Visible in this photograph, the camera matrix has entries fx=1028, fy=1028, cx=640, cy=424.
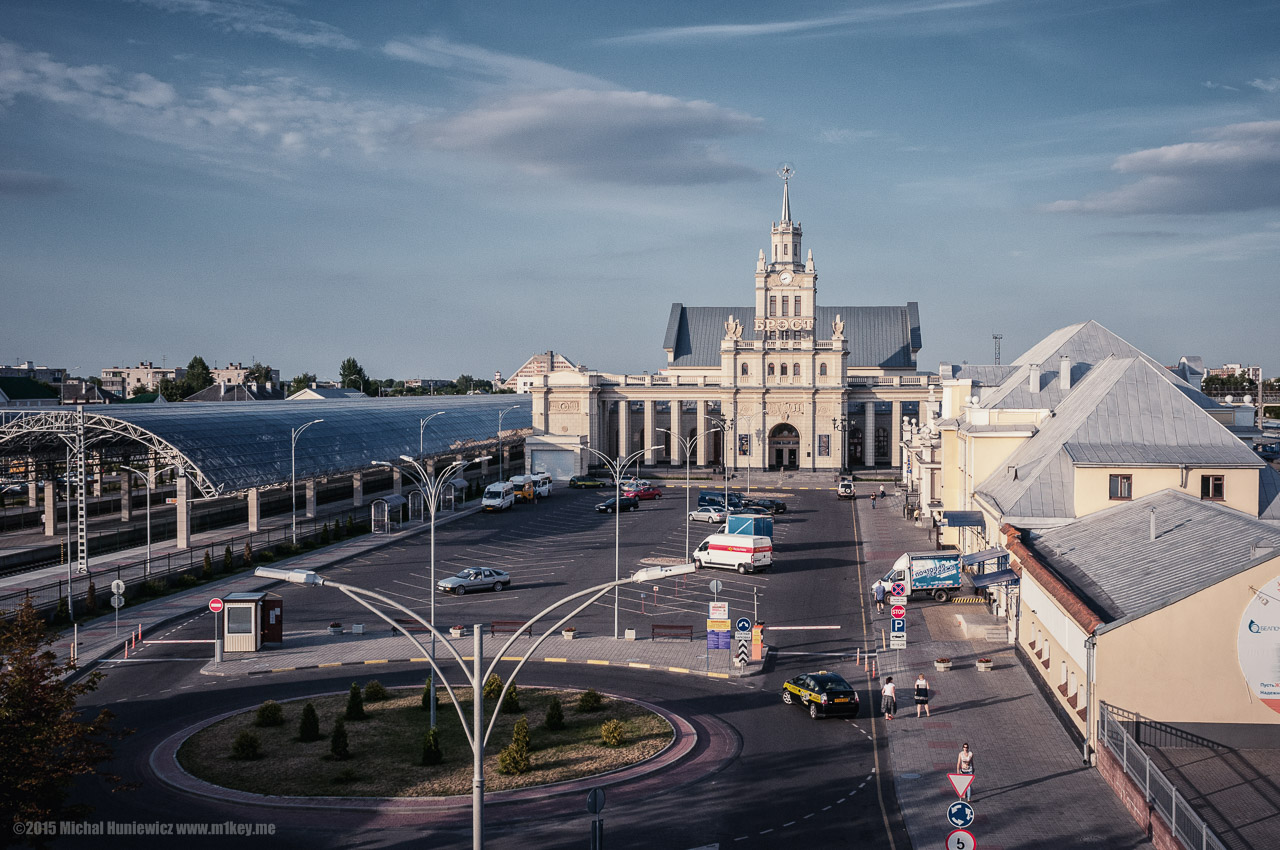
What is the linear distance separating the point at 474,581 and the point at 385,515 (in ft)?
69.1

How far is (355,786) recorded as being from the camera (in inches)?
933

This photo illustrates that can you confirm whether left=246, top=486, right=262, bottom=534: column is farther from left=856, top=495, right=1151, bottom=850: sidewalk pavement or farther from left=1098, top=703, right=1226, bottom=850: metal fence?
left=1098, top=703, right=1226, bottom=850: metal fence

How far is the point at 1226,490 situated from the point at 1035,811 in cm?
2155

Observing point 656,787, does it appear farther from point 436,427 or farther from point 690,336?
point 690,336

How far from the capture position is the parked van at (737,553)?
52.2m

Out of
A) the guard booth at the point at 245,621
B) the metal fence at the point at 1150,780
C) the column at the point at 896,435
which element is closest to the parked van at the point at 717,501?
the column at the point at 896,435

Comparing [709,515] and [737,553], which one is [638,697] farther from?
[709,515]

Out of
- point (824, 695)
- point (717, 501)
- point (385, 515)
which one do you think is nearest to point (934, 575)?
point (824, 695)

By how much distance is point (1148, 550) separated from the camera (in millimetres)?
30750

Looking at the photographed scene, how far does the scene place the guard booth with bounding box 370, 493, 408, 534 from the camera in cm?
6618

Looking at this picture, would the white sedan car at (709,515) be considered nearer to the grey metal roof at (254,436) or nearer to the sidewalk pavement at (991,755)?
the grey metal roof at (254,436)

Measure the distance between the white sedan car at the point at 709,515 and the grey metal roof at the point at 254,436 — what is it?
25094 millimetres

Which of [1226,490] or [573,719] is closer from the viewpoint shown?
[573,719]

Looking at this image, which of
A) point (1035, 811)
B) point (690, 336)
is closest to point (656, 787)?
point (1035, 811)
